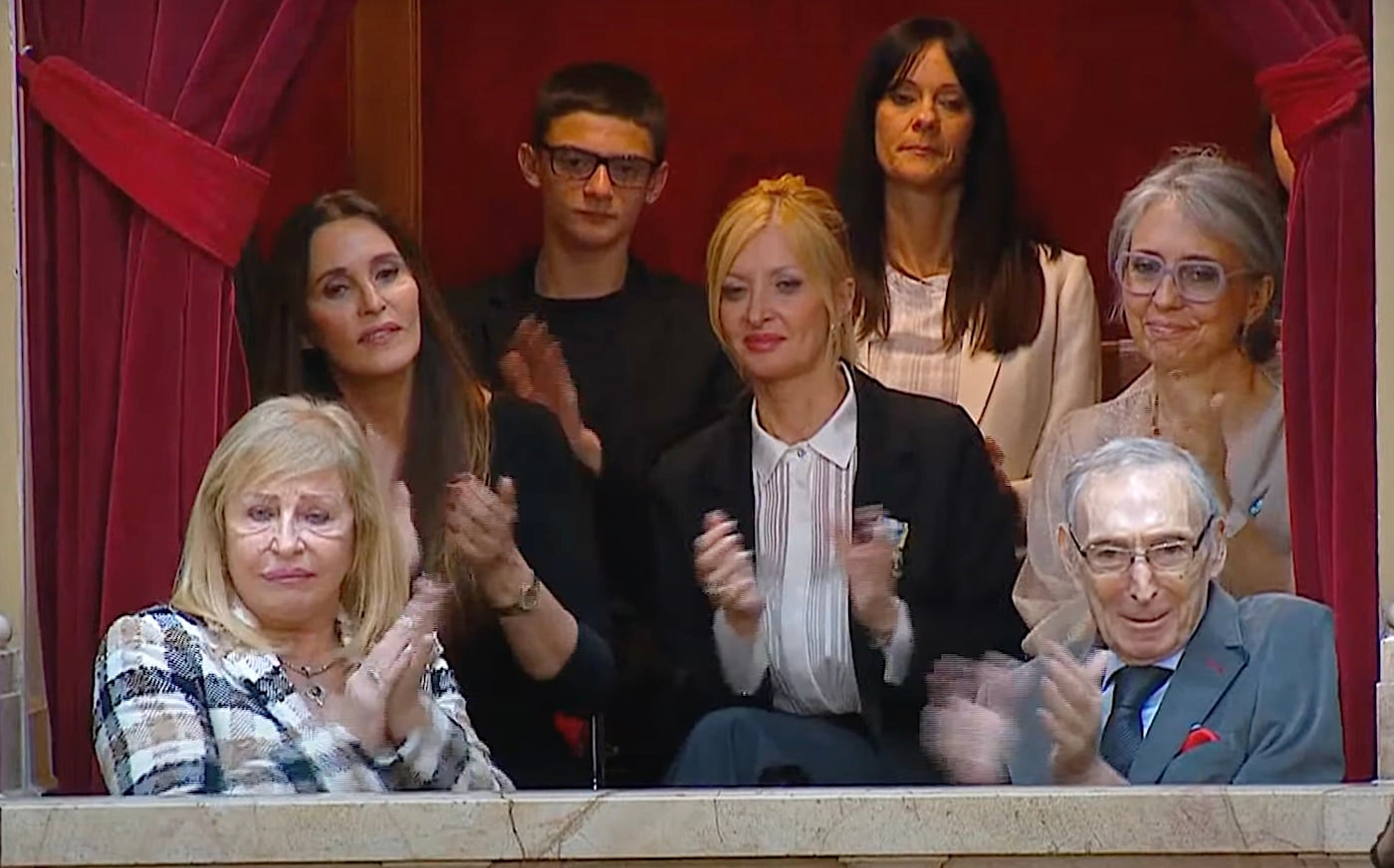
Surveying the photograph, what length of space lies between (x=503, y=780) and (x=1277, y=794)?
144 cm

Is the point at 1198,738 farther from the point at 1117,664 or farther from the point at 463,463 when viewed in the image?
the point at 463,463

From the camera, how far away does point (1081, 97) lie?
17.0ft

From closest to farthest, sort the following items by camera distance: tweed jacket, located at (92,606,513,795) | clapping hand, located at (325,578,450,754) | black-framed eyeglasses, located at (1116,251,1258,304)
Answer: tweed jacket, located at (92,606,513,795)
clapping hand, located at (325,578,450,754)
black-framed eyeglasses, located at (1116,251,1258,304)

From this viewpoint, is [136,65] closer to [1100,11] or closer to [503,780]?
[503,780]

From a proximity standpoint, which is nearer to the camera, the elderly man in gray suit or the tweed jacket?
the tweed jacket

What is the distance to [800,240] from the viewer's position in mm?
5191

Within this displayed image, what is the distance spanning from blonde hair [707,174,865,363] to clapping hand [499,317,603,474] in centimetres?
31

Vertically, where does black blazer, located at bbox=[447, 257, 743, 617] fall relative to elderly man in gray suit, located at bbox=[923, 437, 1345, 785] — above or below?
above

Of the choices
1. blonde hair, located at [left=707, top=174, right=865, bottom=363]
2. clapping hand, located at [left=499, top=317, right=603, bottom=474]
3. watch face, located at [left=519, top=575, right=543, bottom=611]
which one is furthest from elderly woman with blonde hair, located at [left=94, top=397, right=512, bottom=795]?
blonde hair, located at [left=707, top=174, right=865, bottom=363]

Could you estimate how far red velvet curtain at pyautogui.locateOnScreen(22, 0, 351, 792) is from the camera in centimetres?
502

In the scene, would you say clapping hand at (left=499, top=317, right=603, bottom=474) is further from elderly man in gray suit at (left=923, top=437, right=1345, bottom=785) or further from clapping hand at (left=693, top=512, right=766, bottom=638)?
elderly man in gray suit at (left=923, top=437, right=1345, bottom=785)

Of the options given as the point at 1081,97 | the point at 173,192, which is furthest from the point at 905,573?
the point at 173,192

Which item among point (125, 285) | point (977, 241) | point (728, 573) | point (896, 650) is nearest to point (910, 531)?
point (896, 650)

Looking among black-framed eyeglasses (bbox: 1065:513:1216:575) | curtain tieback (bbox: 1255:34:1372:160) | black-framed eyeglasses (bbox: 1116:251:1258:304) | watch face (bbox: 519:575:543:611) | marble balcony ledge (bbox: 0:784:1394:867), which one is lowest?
marble balcony ledge (bbox: 0:784:1394:867)
